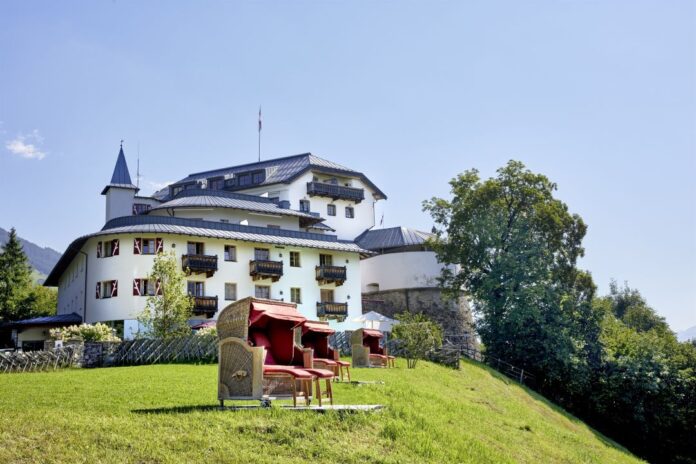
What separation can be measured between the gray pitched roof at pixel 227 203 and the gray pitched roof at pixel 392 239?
5.53 meters

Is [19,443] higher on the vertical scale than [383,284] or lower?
lower

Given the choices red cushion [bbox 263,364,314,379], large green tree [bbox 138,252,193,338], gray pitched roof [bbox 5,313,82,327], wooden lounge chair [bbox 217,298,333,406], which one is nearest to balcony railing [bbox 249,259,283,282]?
large green tree [bbox 138,252,193,338]

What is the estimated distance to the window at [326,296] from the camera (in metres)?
50.2

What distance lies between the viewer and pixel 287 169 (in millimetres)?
63406

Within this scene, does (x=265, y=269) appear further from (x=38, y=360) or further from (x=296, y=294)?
(x=38, y=360)

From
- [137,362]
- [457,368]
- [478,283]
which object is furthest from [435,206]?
[137,362]

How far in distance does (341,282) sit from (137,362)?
2219 cm

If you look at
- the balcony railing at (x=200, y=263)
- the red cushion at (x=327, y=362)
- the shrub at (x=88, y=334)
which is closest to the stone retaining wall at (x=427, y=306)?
the balcony railing at (x=200, y=263)

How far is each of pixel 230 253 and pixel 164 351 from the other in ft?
53.1

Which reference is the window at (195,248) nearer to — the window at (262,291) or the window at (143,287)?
the window at (143,287)

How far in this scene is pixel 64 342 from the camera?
29938 millimetres

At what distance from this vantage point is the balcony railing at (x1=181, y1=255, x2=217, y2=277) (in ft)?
141

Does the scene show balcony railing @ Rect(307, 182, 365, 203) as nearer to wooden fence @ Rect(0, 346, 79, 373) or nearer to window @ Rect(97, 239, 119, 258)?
window @ Rect(97, 239, 119, 258)

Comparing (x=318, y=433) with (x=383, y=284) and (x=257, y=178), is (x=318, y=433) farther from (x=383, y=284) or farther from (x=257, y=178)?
(x=257, y=178)
